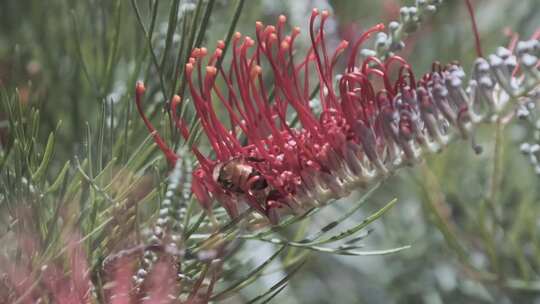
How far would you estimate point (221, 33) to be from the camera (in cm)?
95

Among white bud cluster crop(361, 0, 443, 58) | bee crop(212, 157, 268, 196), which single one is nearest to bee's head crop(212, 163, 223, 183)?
bee crop(212, 157, 268, 196)

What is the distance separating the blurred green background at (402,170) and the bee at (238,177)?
0.06 meters

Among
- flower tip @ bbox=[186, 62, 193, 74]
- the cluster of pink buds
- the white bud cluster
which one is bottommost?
the cluster of pink buds

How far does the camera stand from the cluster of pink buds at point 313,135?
1.91 feet

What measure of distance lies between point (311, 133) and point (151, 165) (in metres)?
0.11

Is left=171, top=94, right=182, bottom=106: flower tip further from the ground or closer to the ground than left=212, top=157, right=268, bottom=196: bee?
further from the ground

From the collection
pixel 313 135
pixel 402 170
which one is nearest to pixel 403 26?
pixel 313 135

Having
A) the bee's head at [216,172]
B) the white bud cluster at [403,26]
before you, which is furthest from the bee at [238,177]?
the white bud cluster at [403,26]

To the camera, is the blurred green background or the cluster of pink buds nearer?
the cluster of pink buds

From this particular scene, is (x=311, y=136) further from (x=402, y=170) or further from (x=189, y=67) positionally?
(x=402, y=170)

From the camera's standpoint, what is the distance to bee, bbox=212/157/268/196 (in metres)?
0.59

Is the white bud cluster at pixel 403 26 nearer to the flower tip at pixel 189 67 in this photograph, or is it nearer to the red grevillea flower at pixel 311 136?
the red grevillea flower at pixel 311 136

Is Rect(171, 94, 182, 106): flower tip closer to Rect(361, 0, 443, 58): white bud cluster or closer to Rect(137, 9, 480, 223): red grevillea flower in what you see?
Rect(137, 9, 480, 223): red grevillea flower

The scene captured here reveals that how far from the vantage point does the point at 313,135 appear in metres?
0.61
